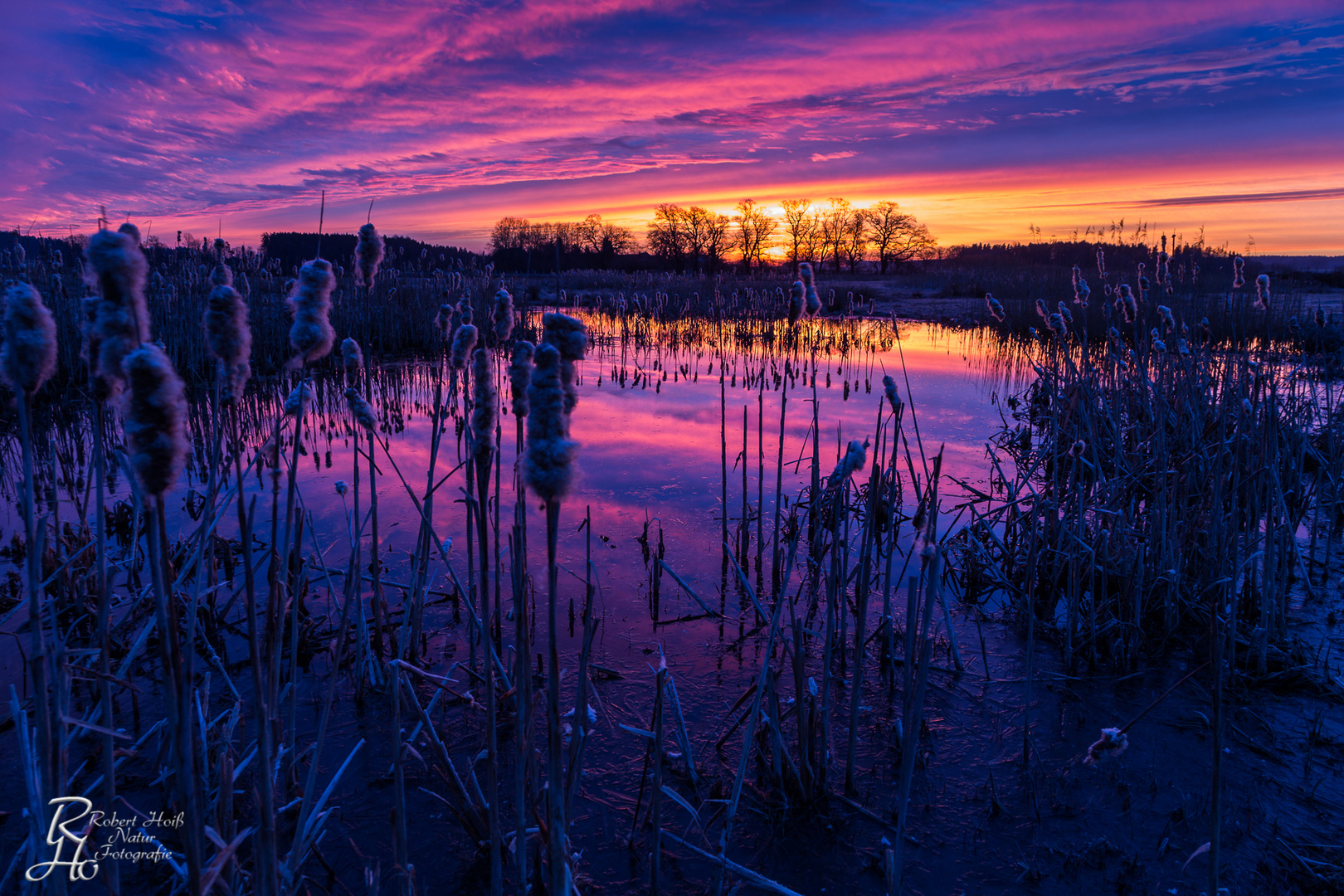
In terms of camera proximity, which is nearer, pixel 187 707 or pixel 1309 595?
pixel 187 707

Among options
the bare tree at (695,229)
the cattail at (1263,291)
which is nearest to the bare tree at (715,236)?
the bare tree at (695,229)

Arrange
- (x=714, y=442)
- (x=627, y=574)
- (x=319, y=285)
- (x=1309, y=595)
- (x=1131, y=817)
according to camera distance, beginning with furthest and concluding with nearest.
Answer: (x=714, y=442) → (x=627, y=574) → (x=1309, y=595) → (x=1131, y=817) → (x=319, y=285)

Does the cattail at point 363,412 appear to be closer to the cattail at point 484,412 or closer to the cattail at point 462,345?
the cattail at point 462,345

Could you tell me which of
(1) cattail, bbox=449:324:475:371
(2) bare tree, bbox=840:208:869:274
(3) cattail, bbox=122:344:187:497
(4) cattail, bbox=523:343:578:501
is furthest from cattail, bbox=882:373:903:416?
(2) bare tree, bbox=840:208:869:274

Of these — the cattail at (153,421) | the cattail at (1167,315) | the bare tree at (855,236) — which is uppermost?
the bare tree at (855,236)

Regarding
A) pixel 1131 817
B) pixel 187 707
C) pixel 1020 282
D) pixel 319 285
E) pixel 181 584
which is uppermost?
pixel 1020 282

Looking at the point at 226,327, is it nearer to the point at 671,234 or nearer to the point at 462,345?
the point at 462,345

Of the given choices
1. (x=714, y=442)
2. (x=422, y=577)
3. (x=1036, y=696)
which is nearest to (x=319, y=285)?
(x=422, y=577)

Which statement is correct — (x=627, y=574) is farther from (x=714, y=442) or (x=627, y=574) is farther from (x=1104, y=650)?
(x=714, y=442)

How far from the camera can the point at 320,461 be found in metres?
6.73

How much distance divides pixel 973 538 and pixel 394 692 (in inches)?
155

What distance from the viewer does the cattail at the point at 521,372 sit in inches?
70.4
